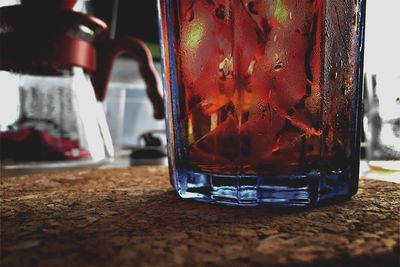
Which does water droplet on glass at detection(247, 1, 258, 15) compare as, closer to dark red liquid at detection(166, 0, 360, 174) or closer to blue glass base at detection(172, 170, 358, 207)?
dark red liquid at detection(166, 0, 360, 174)

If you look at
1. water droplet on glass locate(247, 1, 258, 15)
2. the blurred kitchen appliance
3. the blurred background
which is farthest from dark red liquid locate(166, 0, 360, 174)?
the blurred kitchen appliance

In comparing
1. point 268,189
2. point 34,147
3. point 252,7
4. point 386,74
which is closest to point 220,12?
point 252,7

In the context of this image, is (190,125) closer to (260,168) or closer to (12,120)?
(260,168)

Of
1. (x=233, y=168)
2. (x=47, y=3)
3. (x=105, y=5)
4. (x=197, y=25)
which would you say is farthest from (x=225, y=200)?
(x=105, y=5)

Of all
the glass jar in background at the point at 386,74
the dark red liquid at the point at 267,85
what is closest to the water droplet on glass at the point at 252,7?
the dark red liquid at the point at 267,85

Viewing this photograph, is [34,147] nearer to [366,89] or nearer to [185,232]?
[185,232]

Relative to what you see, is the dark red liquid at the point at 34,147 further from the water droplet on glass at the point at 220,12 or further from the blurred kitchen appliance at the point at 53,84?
the water droplet on glass at the point at 220,12
